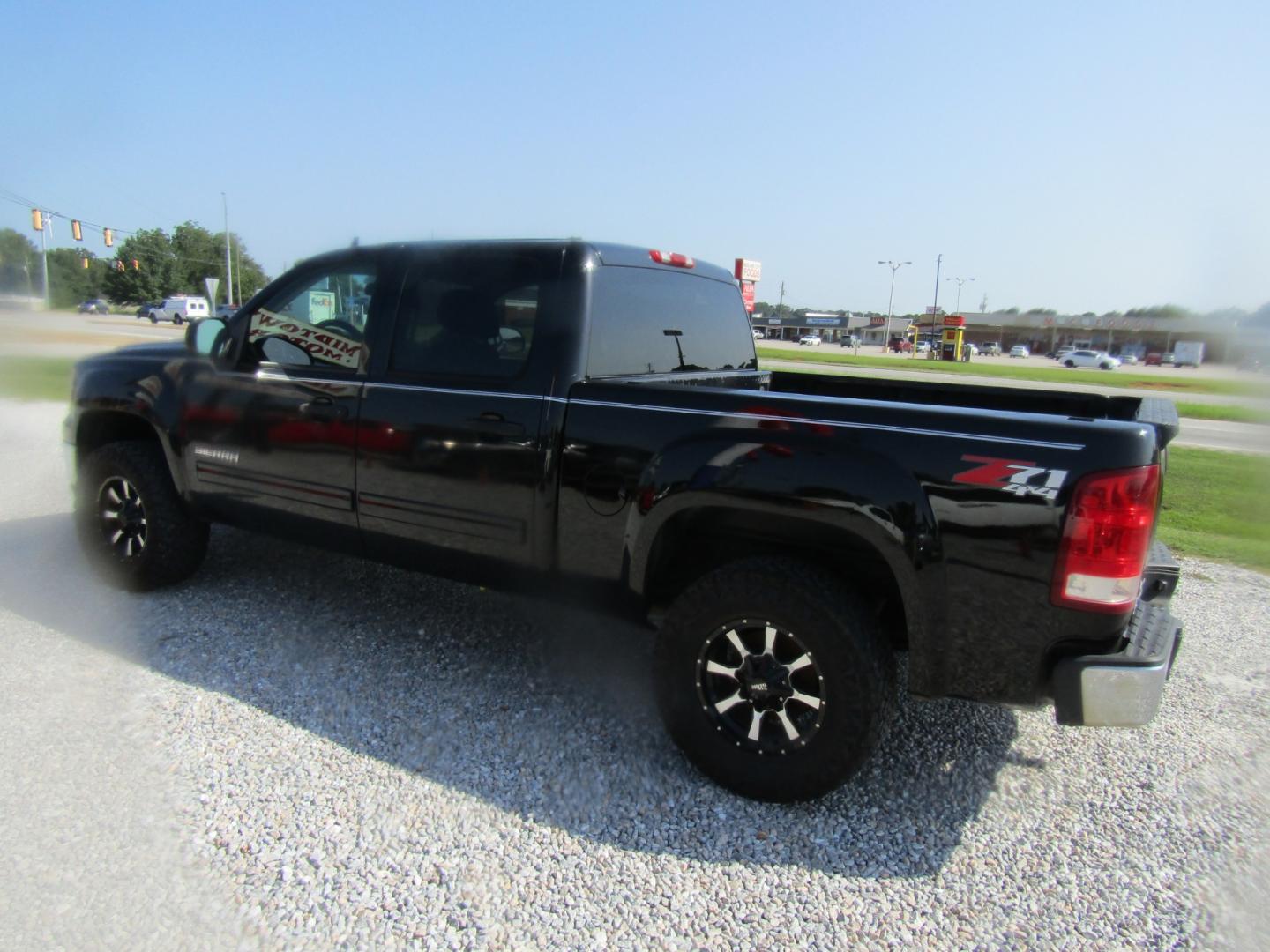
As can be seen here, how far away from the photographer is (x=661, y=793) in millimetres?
2938

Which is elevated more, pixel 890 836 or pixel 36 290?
pixel 36 290

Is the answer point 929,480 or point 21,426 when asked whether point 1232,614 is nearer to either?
point 929,480

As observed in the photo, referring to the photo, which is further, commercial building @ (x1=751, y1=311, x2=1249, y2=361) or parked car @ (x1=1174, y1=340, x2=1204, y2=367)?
parked car @ (x1=1174, y1=340, x2=1204, y2=367)

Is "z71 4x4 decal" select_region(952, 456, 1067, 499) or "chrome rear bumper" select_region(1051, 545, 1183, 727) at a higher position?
"z71 4x4 decal" select_region(952, 456, 1067, 499)

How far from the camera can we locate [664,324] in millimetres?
3844

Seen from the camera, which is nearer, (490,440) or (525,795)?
(525,795)

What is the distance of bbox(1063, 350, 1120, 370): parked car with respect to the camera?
5119cm

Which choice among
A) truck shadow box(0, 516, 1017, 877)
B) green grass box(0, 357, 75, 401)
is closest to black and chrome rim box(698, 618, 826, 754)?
truck shadow box(0, 516, 1017, 877)

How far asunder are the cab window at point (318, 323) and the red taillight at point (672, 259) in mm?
1238

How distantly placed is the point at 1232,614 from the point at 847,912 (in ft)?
12.9

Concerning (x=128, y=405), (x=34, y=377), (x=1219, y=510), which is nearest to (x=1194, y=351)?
(x=1219, y=510)

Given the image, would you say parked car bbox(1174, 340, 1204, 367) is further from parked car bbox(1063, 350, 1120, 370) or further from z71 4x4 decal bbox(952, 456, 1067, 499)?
parked car bbox(1063, 350, 1120, 370)

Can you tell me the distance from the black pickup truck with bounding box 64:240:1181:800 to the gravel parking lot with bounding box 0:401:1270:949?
0.37 meters

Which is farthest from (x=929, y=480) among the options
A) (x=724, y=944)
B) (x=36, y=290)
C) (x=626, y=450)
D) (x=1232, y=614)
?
(x=36, y=290)
